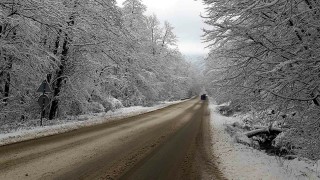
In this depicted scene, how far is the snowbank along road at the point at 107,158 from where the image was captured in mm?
7211

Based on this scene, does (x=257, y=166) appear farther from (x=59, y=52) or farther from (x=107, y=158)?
(x=59, y=52)

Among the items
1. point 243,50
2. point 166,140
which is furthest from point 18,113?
point 243,50

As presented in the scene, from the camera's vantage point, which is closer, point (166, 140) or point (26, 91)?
point (166, 140)

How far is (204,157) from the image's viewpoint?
31.9 feet

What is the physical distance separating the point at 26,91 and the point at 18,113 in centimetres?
149

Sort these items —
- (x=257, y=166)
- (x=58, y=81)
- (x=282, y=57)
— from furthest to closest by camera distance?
(x=58, y=81), (x=257, y=166), (x=282, y=57)

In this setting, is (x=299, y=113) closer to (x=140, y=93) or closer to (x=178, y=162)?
(x=178, y=162)

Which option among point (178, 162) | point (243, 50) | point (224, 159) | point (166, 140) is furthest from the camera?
point (166, 140)

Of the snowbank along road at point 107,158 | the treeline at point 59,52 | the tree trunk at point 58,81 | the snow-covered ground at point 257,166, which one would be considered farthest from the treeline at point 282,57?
the tree trunk at point 58,81

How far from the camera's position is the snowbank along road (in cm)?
721

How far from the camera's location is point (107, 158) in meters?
8.80

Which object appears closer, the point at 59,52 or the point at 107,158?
the point at 107,158

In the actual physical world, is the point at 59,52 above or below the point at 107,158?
above

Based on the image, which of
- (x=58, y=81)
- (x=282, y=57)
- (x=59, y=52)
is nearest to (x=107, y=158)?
(x=282, y=57)
